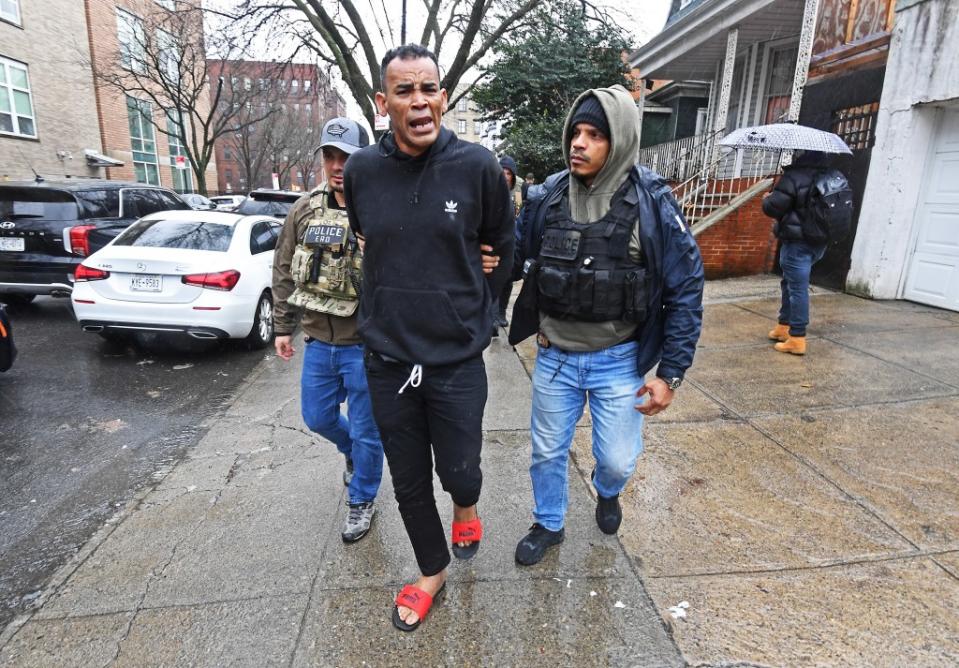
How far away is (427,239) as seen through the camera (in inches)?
74.7

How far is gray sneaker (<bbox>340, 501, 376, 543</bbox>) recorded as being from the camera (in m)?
2.69

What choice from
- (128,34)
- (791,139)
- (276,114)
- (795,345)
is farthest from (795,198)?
(276,114)

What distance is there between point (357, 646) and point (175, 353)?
484cm

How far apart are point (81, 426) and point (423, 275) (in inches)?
142

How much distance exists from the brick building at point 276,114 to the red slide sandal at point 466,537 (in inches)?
71.3

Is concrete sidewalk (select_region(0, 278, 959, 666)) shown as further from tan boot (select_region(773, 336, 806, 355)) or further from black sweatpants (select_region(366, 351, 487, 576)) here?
tan boot (select_region(773, 336, 806, 355))

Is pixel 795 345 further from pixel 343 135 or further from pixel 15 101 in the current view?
pixel 15 101

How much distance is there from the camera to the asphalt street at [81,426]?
2.85m

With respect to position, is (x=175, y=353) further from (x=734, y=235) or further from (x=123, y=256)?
(x=734, y=235)

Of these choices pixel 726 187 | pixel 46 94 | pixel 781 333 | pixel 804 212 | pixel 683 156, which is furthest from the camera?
pixel 46 94

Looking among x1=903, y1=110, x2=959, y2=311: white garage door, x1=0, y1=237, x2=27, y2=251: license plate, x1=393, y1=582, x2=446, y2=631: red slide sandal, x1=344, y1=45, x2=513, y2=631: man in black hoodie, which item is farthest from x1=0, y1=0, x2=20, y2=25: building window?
x1=903, y1=110, x2=959, y2=311: white garage door

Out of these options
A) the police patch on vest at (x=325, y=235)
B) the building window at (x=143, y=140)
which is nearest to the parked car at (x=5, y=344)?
the police patch on vest at (x=325, y=235)

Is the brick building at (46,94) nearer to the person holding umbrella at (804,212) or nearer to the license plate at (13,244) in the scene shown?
the license plate at (13,244)

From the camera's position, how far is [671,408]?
4.21 meters
